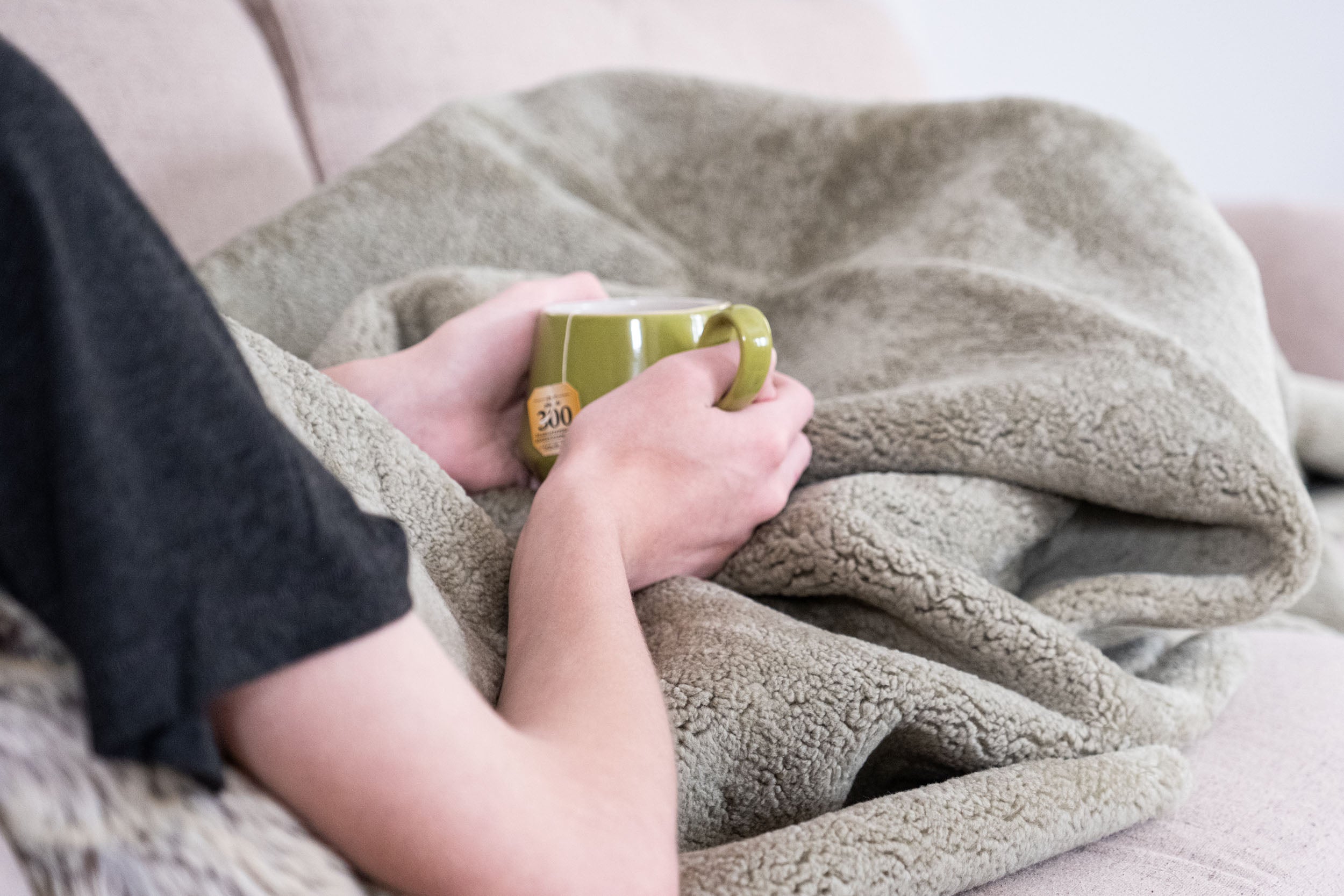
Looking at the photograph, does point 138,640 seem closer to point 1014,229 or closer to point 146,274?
point 146,274

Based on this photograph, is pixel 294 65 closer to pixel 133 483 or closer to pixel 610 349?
pixel 610 349

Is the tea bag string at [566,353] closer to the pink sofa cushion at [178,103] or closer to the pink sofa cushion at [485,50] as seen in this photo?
the pink sofa cushion at [178,103]

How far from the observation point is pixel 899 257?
0.74m

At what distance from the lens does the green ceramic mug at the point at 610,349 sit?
50cm

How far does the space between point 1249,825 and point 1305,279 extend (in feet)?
3.25

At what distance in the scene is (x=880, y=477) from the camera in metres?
0.52

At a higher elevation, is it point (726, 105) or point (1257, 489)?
point (726, 105)

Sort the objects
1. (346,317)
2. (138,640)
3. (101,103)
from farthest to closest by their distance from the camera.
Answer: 1. (101,103)
2. (346,317)
3. (138,640)

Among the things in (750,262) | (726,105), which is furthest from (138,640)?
(726,105)

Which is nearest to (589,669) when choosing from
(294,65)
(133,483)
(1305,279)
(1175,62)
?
(133,483)

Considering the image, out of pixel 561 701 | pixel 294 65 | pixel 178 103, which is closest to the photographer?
pixel 561 701

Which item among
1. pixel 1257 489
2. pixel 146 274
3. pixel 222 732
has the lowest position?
pixel 1257 489

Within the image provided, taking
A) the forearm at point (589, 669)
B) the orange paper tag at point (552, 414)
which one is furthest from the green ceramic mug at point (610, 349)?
the forearm at point (589, 669)

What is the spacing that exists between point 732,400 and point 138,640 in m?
0.34
